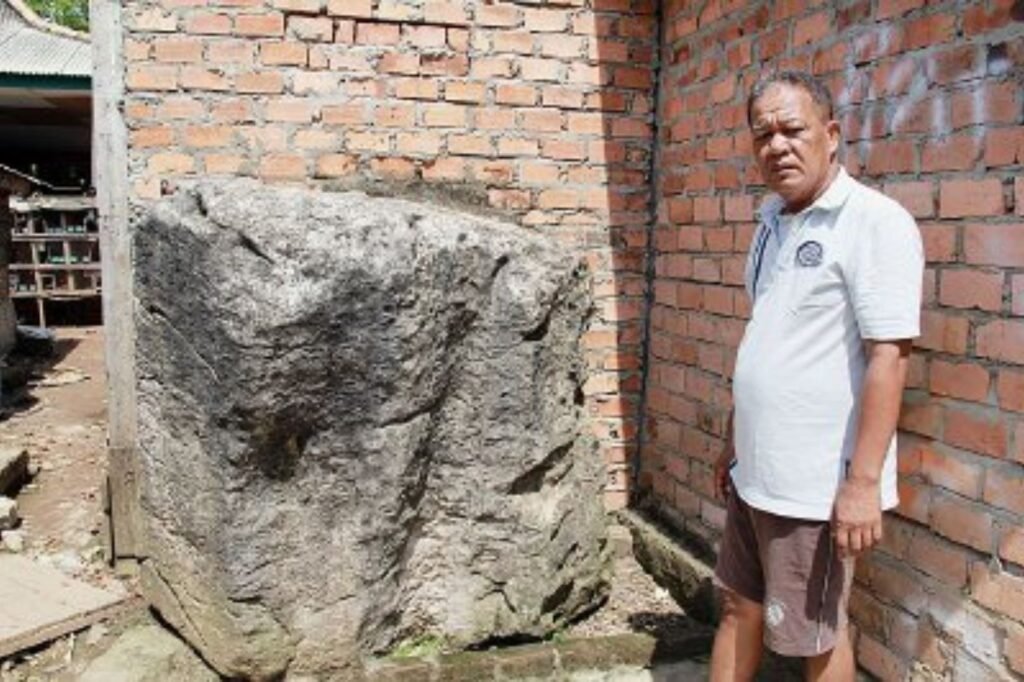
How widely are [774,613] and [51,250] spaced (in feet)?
→ 37.6

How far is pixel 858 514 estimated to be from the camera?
6.34 feet

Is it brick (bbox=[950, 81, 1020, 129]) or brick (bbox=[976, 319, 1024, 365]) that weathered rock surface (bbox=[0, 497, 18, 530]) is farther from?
brick (bbox=[950, 81, 1020, 129])

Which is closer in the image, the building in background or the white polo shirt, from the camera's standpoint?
the white polo shirt

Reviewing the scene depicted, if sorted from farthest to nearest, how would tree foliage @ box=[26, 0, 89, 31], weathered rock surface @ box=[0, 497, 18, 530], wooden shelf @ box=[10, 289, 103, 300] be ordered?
tree foliage @ box=[26, 0, 89, 31] < wooden shelf @ box=[10, 289, 103, 300] < weathered rock surface @ box=[0, 497, 18, 530]

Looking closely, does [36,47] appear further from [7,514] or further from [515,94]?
[515,94]

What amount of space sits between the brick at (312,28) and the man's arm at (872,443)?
2.53 m

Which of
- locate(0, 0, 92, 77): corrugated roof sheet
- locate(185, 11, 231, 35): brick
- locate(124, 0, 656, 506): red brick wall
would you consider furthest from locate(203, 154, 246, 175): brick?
locate(0, 0, 92, 77): corrugated roof sheet

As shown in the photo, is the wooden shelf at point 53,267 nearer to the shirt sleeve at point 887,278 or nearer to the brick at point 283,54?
the brick at point 283,54

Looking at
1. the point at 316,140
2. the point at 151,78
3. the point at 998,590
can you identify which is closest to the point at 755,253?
the point at 998,590

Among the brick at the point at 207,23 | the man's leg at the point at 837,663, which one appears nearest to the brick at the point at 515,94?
the brick at the point at 207,23

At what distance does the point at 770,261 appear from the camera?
2264 millimetres

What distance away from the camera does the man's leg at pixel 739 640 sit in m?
2.41

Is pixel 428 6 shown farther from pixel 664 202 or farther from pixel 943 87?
pixel 943 87

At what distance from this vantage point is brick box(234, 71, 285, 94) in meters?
3.39
